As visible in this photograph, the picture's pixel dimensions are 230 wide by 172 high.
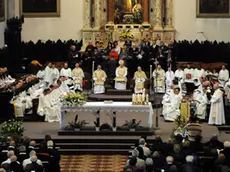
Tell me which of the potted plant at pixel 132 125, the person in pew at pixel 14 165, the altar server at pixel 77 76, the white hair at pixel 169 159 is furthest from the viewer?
the altar server at pixel 77 76

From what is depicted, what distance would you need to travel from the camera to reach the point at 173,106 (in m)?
25.2

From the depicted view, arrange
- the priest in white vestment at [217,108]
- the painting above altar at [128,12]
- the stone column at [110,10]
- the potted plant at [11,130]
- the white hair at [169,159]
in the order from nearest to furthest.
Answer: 1. the white hair at [169,159]
2. the potted plant at [11,130]
3. the priest in white vestment at [217,108]
4. the painting above altar at [128,12]
5. the stone column at [110,10]

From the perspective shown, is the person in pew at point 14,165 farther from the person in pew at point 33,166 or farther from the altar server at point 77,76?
the altar server at point 77,76

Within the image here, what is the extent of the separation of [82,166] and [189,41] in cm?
1848

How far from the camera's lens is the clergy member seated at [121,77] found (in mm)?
29578

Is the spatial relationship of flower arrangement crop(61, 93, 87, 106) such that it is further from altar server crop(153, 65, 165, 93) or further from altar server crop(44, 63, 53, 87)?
altar server crop(44, 63, 53, 87)

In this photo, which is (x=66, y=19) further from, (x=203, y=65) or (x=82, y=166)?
(x=82, y=166)

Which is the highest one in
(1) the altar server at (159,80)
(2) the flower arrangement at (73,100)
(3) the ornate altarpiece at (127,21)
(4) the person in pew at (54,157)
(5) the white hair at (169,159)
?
(3) the ornate altarpiece at (127,21)

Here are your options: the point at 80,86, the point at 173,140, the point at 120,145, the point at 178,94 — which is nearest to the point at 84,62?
the point at 80,86

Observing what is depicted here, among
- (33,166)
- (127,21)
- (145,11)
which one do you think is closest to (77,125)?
(33,166)

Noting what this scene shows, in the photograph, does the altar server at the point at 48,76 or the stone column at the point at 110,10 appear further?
the stone column at the point at 110,10

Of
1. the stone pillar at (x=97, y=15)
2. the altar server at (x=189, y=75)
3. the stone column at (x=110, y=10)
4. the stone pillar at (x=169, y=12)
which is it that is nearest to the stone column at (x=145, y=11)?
Answer: the stone pillar at (x=169, y=12)

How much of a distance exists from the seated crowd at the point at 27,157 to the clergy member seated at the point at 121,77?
1197cm

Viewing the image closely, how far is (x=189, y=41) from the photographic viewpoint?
37.4 metres
